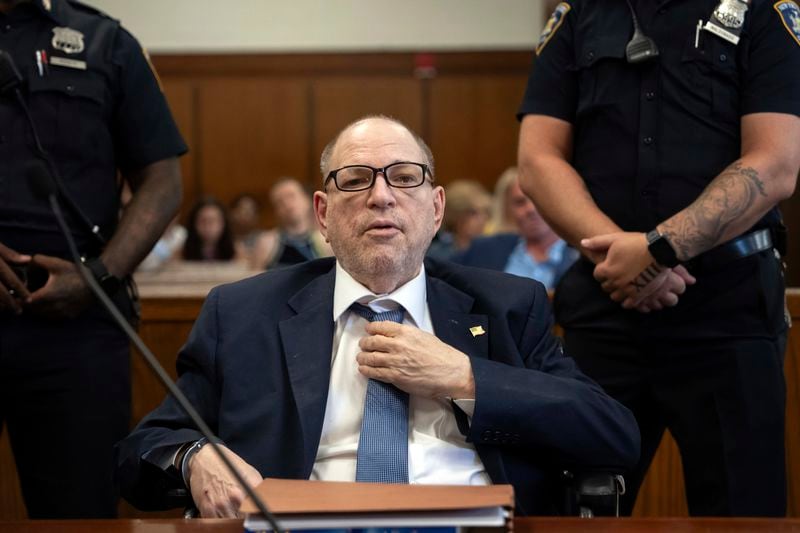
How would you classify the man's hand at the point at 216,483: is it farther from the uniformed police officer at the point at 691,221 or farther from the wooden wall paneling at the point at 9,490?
the wooden wall paneling at the point at 9,490

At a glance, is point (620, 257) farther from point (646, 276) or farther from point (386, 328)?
point (386, 328)

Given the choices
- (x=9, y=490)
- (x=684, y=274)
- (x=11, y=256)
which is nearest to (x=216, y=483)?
(x=11, y=256)

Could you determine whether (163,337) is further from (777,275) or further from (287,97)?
(287,97)

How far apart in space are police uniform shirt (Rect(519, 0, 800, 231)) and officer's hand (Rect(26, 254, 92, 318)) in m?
1.24

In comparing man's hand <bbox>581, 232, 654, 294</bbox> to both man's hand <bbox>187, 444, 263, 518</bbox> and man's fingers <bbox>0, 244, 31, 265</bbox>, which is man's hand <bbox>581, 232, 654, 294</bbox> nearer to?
man's hand <bbox>187, 444, 263, 518</bbox>

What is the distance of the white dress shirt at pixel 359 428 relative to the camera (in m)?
1.85

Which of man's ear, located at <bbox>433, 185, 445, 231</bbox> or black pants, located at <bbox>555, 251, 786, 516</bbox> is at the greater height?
man's ear, located at <bbox>433, 185, 445, 231</bbox>

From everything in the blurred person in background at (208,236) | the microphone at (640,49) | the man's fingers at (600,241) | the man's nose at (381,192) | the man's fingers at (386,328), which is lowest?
the blurred person in background at (208,236)

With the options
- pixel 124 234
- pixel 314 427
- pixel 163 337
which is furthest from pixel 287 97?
pixel 314 427

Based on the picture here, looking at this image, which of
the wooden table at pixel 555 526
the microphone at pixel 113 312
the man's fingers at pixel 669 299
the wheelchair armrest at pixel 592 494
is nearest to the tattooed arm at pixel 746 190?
the man's fingers at pixel 669 299

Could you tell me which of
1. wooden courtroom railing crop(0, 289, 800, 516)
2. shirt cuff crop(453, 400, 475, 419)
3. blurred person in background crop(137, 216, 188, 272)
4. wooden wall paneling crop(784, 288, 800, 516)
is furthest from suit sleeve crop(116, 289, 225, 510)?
blurred person in background crop(137, 216, 188, 272)

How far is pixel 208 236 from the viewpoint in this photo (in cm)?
866

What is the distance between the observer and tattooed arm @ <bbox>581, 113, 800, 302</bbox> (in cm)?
215

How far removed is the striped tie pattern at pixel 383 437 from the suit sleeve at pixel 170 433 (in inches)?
12.1
